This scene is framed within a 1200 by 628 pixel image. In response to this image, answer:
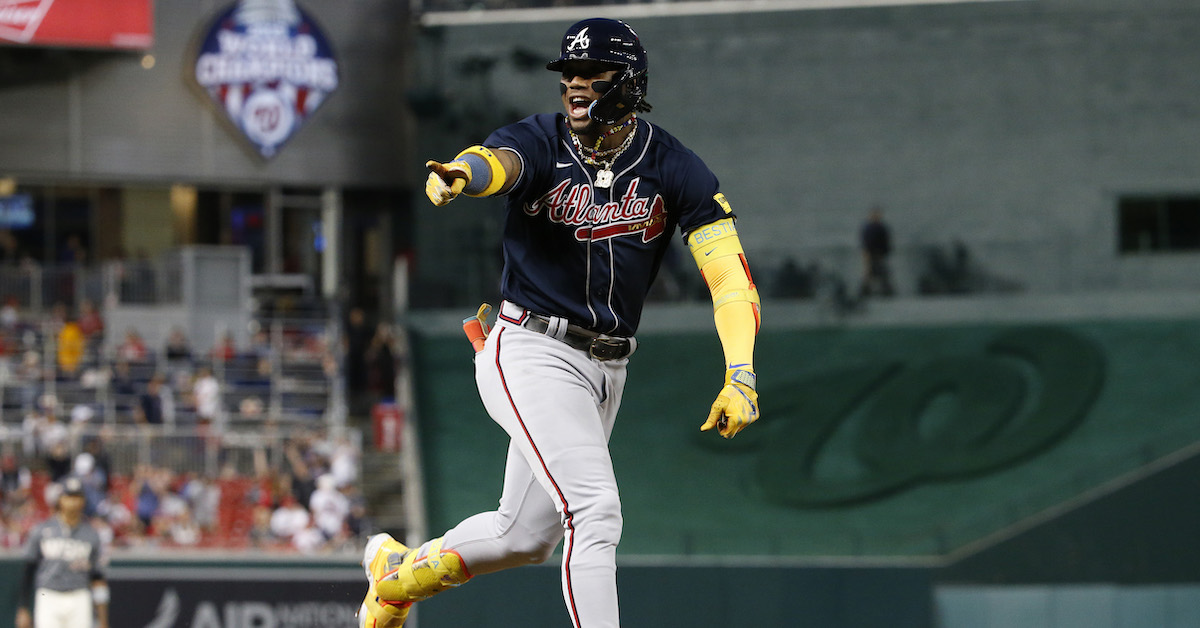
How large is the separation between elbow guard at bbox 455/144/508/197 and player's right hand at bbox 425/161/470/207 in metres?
0.03

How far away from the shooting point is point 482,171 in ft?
15.1

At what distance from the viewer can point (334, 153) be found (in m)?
24.0

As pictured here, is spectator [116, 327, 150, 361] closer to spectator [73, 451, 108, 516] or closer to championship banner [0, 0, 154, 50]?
spectator [73, 451, 108, 516]

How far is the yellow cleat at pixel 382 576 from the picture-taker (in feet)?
18.5

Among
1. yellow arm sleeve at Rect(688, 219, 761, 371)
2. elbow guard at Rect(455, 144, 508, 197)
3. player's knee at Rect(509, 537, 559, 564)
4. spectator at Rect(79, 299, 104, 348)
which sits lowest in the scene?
player's knee at Rect(509, 537, 559, 564)

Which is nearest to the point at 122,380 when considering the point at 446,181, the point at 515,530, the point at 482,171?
the point at 515,530

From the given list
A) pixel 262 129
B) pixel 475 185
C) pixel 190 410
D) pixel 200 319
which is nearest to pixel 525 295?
pixel 475 185

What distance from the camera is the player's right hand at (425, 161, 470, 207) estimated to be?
439 cm

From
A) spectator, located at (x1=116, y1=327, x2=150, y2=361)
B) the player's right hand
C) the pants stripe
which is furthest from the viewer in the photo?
spectator, located at (x1=116, y1=327, x2=150, y2=361)

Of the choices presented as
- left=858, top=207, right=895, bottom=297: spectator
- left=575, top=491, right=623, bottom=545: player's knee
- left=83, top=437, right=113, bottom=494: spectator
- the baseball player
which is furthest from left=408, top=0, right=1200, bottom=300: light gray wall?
left=575, top=491, right=623, bottom=545: player's knee

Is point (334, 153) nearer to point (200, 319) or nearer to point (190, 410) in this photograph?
point (200, 319)

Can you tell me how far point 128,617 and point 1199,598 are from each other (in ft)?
34.9

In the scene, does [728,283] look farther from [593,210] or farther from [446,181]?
[446,181]

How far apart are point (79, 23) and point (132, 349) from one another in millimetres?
5415
